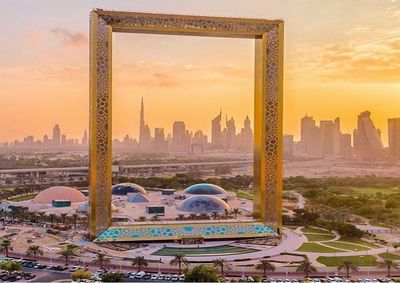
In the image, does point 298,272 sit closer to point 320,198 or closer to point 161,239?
point 161,239

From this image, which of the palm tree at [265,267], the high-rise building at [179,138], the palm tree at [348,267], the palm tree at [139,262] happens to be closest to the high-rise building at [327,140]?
the high-rise building at [179,138]

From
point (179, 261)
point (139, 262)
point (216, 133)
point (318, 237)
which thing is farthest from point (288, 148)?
point (139, 262)

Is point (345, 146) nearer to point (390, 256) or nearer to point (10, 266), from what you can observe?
point (390, 256)

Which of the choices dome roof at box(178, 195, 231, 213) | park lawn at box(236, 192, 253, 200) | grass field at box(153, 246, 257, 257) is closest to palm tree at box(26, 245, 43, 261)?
grass field at box(153, 246, 257, 257)

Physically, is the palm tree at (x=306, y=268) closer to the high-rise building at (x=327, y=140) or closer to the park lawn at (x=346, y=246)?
the park lawn at (x=346, y=246)

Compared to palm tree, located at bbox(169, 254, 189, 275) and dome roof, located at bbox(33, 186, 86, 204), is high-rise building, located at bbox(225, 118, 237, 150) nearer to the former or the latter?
dome roof, located at bbox(33, 186, 86, 204)
